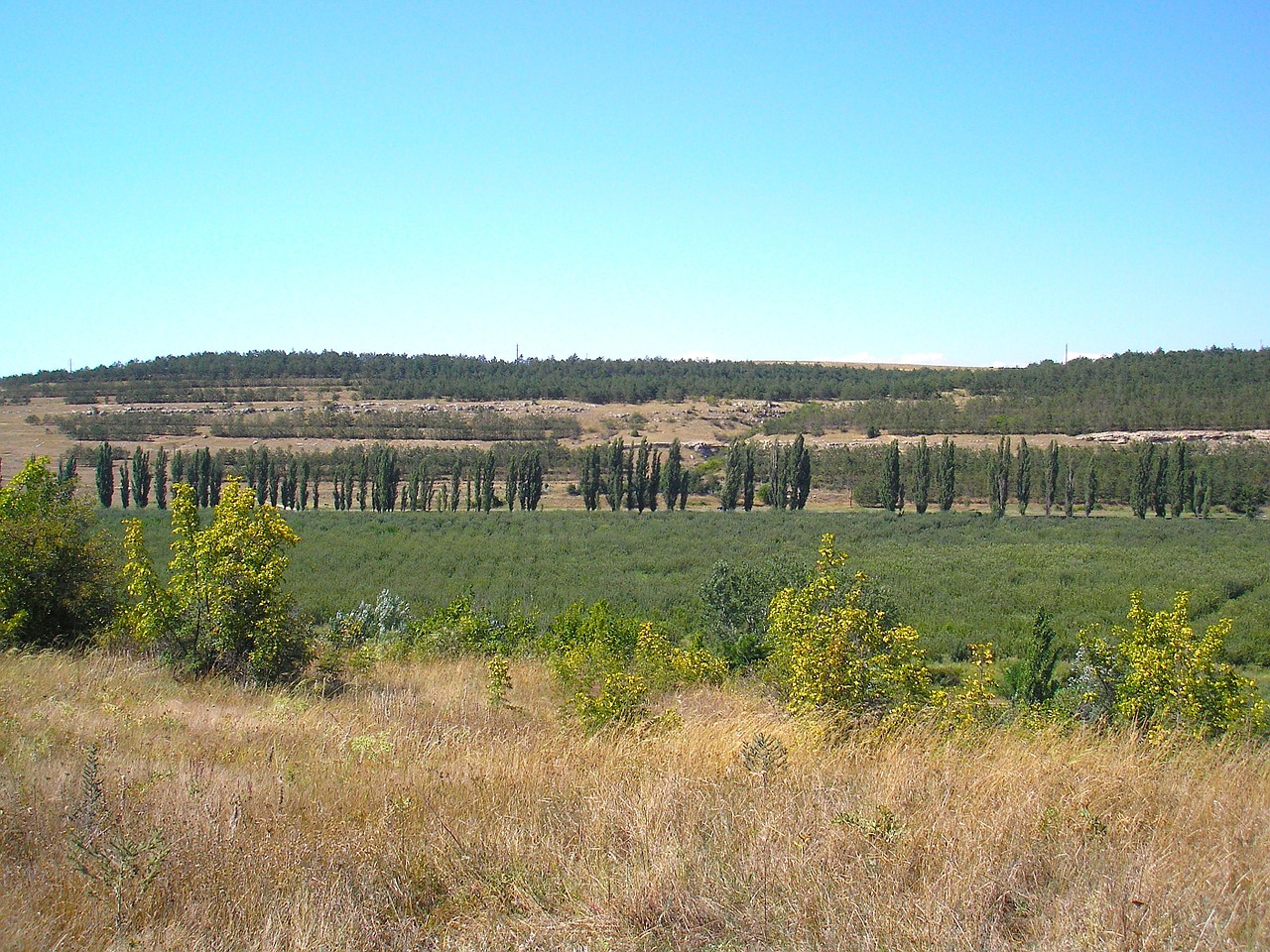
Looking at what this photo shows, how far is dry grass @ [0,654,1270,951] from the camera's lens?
3172mm

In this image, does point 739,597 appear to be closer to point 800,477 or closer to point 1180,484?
point 800,477

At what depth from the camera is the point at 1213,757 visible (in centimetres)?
537

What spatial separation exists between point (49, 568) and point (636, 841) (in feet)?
28.8

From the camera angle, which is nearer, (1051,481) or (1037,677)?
(1037,677)

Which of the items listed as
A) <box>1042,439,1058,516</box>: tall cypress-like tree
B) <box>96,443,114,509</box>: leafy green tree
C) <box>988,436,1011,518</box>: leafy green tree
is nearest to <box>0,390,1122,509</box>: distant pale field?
<box>988,436,1011,518</box>: leafy green tree

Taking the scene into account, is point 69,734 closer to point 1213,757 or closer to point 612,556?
point 1213,757

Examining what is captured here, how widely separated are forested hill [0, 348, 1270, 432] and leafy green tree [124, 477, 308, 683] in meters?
115

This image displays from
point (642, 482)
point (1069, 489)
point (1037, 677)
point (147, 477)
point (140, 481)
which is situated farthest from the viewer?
point (642, 482)

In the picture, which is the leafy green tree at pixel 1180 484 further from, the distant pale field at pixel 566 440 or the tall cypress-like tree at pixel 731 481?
the tall cypress-like tree at pixel 731 481

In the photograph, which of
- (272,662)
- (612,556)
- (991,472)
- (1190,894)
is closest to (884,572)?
(612,556)

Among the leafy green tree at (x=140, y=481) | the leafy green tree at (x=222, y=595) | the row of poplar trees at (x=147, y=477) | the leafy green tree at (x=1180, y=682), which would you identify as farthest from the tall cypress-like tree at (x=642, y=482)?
the leafy green tree at (x=1180, y=682)

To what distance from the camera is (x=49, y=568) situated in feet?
31.8

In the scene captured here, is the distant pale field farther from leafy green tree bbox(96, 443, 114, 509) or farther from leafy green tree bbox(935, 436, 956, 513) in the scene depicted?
leafy green tree bbox(96, 443, 114, 509)

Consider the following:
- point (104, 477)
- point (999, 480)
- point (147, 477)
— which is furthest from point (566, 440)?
point (999, 480)
